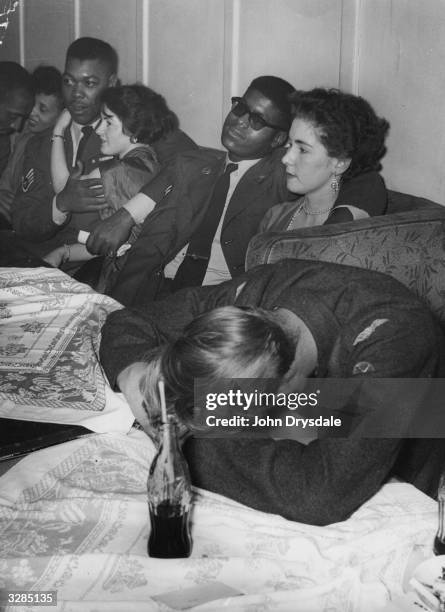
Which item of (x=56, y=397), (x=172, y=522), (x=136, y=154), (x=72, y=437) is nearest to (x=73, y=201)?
(x=136, y=154)

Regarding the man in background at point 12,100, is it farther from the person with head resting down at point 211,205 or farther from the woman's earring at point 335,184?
the woman's earring at point 335,184

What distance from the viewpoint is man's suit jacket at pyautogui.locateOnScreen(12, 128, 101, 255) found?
8.41ft

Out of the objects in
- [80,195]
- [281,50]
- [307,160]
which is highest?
[281,50]

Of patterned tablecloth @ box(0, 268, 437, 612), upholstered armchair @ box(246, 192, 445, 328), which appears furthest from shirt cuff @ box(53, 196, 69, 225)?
patterned tablecloth @ box(0, 268, 437, 612)

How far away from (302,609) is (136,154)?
1.76 m

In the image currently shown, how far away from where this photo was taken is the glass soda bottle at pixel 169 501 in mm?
933

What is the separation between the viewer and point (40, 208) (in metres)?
A: 2.64

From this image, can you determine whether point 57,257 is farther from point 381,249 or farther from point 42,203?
point 381,249

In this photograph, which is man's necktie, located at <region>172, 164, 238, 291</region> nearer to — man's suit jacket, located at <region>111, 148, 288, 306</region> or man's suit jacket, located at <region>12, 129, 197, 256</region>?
man's suit jacket, located at <region>111, 148, 288, 306</region>

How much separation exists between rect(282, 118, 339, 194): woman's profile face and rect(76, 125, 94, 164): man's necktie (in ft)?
2.50

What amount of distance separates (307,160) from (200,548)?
4.16ft

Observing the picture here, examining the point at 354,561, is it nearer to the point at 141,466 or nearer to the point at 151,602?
the point at 151,602

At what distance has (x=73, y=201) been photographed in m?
2.55

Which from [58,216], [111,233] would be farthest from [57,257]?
[111,233]
